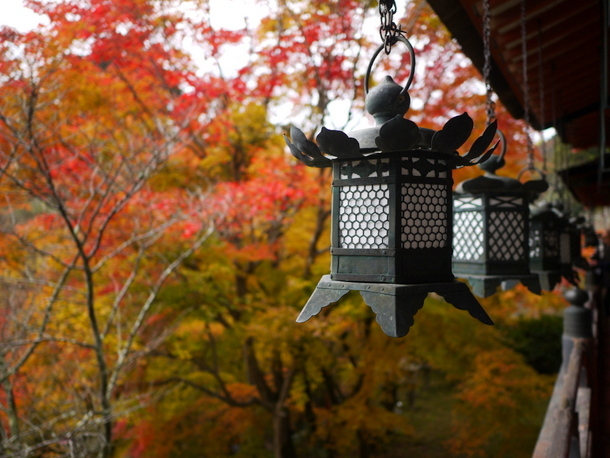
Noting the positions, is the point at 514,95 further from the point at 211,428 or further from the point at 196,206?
the point at 211,428

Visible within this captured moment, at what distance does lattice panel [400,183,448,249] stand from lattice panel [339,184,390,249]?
5cm

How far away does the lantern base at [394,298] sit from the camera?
1.17 metres

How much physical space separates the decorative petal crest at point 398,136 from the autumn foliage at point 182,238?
365 cm

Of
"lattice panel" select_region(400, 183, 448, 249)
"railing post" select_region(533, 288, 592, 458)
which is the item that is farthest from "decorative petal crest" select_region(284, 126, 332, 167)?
"railing post" select_region(533, 288, 592, 458)

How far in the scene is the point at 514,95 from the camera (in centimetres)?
344

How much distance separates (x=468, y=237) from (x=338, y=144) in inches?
43.5

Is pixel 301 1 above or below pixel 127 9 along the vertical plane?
above

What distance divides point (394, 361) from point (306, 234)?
9.54ft

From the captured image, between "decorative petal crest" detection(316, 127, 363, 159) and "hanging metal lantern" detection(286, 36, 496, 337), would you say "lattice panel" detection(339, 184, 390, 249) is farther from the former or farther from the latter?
"decorative petal crest" detection(316, 127, 363, 159)

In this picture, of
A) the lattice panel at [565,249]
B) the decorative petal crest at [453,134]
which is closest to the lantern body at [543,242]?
the lattice panel at [565,249]

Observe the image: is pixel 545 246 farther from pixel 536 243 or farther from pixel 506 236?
pixel 506 236

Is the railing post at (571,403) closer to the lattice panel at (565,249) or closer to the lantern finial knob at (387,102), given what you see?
the lattice panel at (565,249)

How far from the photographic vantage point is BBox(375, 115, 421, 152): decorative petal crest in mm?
1183

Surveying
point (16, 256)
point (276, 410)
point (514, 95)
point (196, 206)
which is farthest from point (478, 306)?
point (276, 410)
